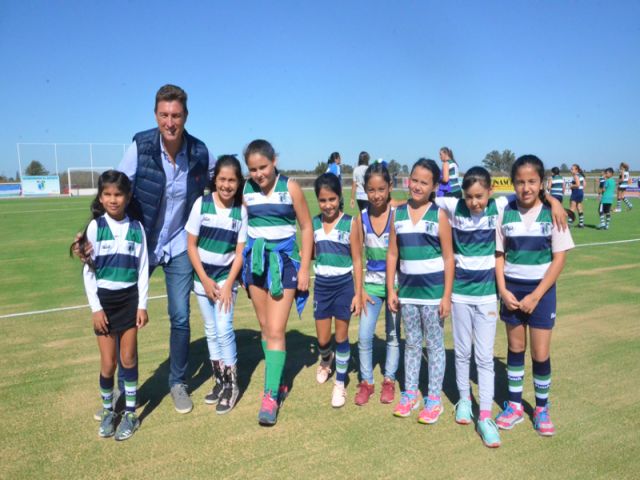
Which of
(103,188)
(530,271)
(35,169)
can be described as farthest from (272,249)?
(35,169)

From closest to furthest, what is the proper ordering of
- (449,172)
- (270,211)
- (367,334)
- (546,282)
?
(546,282), (270,211), (367,334), (449,172)

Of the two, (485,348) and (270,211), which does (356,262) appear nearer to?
(270,211)

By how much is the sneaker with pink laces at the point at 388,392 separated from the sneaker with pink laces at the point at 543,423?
1002 millimetres

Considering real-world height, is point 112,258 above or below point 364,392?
above

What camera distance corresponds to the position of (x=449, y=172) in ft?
39.4

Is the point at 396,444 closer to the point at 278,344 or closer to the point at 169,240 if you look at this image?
the point at 278,344

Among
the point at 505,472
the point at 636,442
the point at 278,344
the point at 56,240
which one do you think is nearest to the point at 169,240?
the point at 278,344

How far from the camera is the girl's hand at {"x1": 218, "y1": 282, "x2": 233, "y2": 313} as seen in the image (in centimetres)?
359

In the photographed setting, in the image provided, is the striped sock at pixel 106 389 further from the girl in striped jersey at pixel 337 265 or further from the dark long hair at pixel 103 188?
the girl in striped jersey at pixel 337 265

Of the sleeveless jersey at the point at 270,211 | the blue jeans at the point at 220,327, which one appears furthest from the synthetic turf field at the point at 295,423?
the sleeveless jersey at the point at 270,211

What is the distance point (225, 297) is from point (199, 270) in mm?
276

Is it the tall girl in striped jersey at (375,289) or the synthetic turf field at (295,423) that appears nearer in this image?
the synthetic turf field at (295,423)

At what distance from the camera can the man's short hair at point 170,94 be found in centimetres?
338

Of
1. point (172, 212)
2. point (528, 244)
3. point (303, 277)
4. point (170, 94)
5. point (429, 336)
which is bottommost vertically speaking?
point (429, 336)
